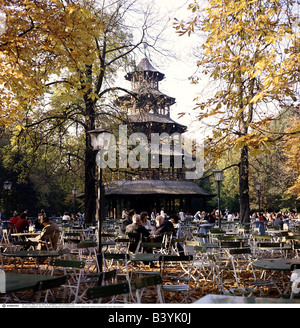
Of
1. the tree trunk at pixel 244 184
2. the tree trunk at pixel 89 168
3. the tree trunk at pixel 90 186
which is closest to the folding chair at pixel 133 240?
the tree trunk at pixel 89 168

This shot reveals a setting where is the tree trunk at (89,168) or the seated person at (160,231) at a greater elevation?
the tree trunk at (89,168)

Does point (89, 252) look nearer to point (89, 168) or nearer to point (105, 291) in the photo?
point (105, 291)

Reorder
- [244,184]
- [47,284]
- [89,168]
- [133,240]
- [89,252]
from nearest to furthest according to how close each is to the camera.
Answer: [47,284], [89,252], [133,240], [89,168], [244,184]

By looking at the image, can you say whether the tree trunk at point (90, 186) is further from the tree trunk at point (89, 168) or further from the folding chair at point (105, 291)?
the folding chair at point (105, 291)

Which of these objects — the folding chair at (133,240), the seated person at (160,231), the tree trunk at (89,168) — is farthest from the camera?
the tree trunk at (89,168)

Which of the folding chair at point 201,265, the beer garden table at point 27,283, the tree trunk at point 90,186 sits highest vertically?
the tree trunk at point 90,186

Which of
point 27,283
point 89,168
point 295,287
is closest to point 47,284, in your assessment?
point 27,283

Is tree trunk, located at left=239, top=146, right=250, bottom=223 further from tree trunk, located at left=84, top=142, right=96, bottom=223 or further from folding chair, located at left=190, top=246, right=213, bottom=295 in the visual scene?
folding chair, located at left=190, top=246, right=213, bottom=295

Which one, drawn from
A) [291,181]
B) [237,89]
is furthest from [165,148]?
[237,89]

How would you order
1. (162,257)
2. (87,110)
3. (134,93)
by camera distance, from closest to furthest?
(162,257)
(87,110)
(134,93)

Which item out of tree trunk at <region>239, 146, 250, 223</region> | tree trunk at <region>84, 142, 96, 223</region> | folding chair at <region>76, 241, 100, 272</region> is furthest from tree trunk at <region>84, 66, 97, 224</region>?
tree trunk at <region>239, 146, 250, 223</region>

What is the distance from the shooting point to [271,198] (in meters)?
47.8
